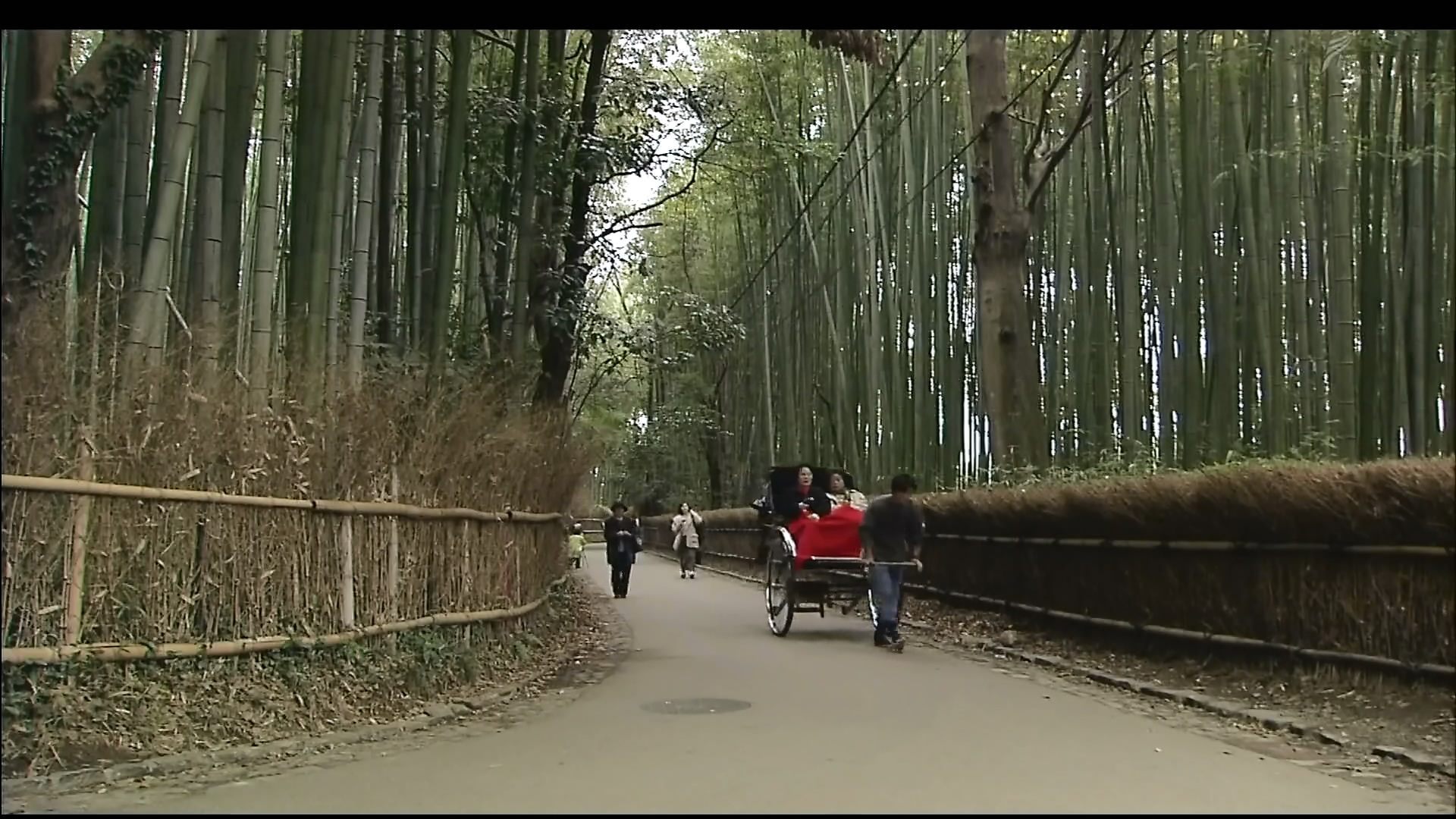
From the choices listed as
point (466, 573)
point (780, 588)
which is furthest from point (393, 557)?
point (780, 588)

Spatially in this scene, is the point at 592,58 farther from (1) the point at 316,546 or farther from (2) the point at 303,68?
(1) the point at 316,546

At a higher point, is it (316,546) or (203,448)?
(203,448)

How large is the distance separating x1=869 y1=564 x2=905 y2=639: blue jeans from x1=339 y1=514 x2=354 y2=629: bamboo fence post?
4.63 m

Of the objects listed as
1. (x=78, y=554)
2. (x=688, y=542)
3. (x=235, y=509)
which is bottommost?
(x=688, y=542)

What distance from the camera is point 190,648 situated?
5.87 meters

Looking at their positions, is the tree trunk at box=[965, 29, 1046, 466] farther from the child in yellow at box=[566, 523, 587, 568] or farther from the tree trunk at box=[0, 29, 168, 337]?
the child in yellow at box=[566, 523, 587, 568]

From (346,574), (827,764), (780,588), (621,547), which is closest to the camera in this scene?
(827,764)

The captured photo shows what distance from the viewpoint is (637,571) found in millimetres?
26594

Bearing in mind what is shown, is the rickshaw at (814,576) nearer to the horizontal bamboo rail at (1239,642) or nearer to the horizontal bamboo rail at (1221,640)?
the horizontal bamboo rail at (1221,640)

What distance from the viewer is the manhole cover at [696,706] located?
286 inches

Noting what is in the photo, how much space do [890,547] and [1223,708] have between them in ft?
11.5

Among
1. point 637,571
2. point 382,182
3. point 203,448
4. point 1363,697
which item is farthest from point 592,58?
point 637,571

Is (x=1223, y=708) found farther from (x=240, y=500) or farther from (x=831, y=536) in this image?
(x=240, y=500)
